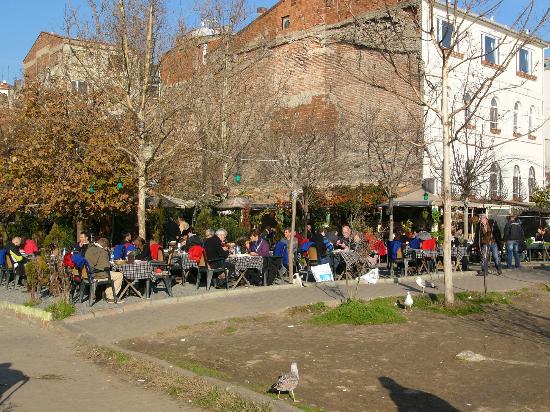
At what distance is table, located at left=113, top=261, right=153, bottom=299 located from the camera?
→ 13.1 m

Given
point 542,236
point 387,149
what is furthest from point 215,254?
point 542,236

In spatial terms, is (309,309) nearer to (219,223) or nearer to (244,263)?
(244,263)

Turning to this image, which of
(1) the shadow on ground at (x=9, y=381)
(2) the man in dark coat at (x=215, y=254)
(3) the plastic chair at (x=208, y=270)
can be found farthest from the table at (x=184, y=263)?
(1) the shadow on ground at (x=9, y=381)

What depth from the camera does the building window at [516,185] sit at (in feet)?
116

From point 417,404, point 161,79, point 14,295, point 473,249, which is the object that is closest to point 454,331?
point 417,404

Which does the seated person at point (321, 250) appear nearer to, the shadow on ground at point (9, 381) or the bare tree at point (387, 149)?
the bare tree at point (387, 149)

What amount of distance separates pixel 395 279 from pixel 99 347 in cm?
884

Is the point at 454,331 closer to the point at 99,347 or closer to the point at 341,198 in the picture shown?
the point at 99,347

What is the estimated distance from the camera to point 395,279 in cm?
1662

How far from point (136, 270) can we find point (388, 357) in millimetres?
6024

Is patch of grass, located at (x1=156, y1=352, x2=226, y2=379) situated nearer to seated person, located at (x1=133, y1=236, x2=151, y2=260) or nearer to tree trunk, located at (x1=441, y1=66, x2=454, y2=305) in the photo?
tree trunk, located at (x1=441, y1=66, x2=454, y2=305)

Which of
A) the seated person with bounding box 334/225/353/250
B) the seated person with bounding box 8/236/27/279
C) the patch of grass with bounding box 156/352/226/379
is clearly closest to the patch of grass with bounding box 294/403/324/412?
the patch of grass with bounding box 156/352/226/379

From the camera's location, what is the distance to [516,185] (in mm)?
35594

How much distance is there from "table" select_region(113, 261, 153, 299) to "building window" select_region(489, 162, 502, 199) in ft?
72.0
